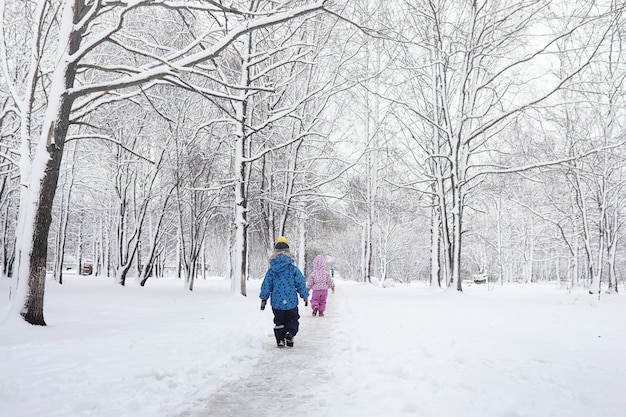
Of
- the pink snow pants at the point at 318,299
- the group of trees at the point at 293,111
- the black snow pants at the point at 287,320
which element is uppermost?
the group of trees at the point at 293,111

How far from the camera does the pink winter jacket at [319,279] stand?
432 inches

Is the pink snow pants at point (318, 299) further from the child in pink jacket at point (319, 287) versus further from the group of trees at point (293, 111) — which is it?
the group of trees at point (293, 111)

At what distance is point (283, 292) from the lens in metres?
6.63

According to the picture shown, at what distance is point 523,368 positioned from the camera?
465 cm

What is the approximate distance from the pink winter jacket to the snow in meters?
2.79

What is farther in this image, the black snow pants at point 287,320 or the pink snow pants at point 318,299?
the pink snow pants at point 318,299

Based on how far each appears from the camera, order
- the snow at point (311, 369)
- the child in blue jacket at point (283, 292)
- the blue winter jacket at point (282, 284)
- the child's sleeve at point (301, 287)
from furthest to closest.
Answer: the child's sleeve at point (301, 287), the blue winter jacket at point (282, 284), the child in blue jacket at point (283, 292), the snow at point (311, 369)

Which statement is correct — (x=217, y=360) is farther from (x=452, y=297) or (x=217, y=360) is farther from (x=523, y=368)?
(x=452, y=297)

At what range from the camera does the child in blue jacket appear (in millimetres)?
6461

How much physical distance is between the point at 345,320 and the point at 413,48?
42.1 ft

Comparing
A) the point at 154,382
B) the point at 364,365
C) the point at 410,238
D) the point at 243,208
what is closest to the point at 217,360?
the point at 154,382

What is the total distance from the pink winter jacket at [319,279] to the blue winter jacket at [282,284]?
4049 mm

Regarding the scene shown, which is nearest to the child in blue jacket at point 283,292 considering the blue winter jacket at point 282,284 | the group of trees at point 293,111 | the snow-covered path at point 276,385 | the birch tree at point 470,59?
the blue winter jacket at point 282,284

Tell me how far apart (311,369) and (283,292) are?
1.85 meters
